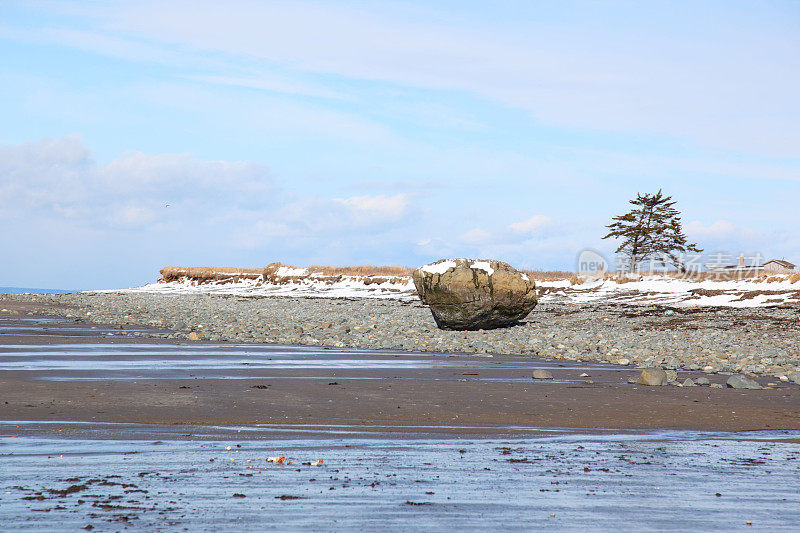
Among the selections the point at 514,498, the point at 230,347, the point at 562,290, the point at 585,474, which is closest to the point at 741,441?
the point at 585,474

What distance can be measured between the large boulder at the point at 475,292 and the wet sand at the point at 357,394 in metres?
6.15

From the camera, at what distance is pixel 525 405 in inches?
383

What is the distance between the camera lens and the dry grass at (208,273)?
236 ft

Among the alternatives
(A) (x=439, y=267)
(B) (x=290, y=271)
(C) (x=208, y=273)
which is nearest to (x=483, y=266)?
(A) (x=439, y=267)

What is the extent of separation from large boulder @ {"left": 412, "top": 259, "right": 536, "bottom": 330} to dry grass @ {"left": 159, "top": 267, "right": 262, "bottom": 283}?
47847 millimetres

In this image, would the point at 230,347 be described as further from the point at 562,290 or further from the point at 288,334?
the point at 562,290

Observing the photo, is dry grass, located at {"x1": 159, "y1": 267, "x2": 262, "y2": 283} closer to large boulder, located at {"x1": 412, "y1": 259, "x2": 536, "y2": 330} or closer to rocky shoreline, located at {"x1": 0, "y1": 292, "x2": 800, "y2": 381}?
rocky shoreline, located at {"x1": 0, "y1": 292, "x2": 800, "y2": 381}

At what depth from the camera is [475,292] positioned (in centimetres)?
2158

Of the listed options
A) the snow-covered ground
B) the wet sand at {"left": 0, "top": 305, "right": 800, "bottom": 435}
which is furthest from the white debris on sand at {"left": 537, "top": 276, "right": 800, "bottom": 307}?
the wet sand at {"left": 0, "top": 305, "right": 800, "bottom": 435}

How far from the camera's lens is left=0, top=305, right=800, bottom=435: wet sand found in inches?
336

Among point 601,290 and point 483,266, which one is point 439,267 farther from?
point 601,290

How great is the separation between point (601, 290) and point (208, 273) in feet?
154

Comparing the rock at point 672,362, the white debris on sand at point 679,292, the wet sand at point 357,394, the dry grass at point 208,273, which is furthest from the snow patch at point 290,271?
the rock at point 672,362

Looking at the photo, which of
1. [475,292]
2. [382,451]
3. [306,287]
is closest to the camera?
[382,451]
